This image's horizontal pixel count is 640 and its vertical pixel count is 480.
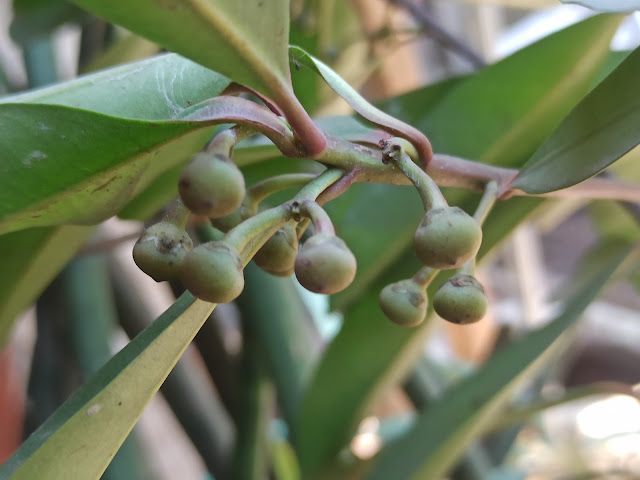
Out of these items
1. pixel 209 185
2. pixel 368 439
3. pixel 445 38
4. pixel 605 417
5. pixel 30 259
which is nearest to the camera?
pixel 209 185

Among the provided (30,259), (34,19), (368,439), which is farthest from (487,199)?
(368,439)

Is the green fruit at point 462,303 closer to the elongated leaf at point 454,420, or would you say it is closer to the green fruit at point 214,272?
the green fruit at point 214,272

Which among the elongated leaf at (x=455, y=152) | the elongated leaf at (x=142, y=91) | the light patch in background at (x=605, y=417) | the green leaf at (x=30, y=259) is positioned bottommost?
the elongated leaf at (x=142, y=91)

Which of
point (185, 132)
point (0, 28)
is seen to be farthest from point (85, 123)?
point (0, 28)

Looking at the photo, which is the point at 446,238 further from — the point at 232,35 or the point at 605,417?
the point at 605,417

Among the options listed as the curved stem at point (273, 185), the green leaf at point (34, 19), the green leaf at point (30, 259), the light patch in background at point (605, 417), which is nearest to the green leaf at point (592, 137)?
the curved stem at point (273, 185)

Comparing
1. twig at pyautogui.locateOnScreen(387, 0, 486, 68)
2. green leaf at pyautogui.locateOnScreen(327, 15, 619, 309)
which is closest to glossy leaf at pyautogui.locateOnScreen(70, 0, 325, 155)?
green leaf at pyautogui.locateOnScreen(327, 15, 619, 309)

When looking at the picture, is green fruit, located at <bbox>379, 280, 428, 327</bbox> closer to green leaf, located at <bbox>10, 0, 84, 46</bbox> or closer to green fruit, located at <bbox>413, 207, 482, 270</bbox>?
green fruit, located at <bbox>413, 207, 482, 270</bbox>
